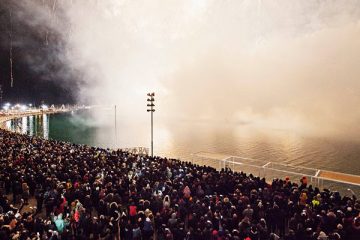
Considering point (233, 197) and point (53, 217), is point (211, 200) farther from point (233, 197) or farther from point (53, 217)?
point (53, 217)

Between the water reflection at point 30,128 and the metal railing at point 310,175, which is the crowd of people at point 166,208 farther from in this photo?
the water reflection at point 30,128

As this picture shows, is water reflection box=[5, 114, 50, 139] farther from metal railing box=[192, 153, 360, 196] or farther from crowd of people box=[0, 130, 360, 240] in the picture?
crowd of people box=[0, 130, 360, 240]

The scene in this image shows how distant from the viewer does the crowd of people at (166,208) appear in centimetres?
1045

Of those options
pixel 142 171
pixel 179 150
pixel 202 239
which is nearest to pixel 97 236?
pixel 202 239

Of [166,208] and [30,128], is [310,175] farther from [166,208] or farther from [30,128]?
[30,128]

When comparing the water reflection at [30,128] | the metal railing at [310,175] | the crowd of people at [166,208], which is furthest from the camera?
the water reflection at [30,128]

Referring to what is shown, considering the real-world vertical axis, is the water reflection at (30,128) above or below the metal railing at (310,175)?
above

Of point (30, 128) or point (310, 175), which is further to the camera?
point (30, 128)

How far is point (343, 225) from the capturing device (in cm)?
1059

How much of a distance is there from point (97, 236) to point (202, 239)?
413 cm

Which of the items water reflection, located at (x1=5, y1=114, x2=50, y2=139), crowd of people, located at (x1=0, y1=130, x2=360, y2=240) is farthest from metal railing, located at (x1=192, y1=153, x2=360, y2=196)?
water reflection, located at (x1=5, y1=114, x2=50, y2=139)

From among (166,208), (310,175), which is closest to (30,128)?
(166,208)

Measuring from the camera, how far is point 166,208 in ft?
40.2

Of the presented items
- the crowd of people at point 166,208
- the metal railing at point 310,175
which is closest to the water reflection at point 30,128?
the metal railing at point 310,175
